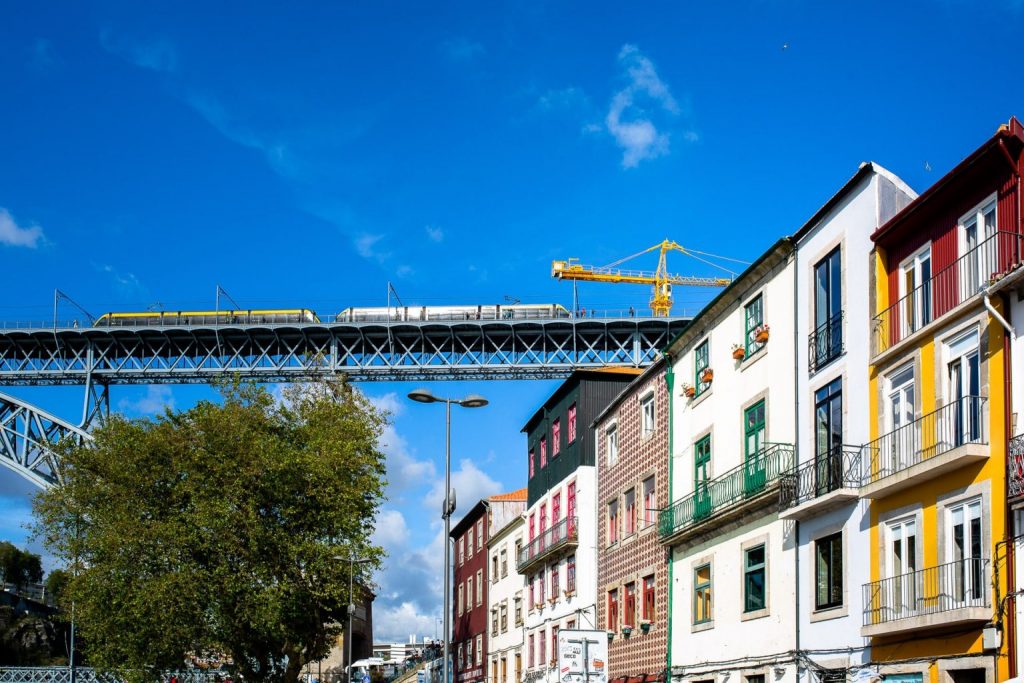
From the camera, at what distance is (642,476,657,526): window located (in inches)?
1475

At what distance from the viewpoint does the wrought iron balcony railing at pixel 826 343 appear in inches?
1035

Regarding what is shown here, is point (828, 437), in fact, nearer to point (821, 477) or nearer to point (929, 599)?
point (821, 477)

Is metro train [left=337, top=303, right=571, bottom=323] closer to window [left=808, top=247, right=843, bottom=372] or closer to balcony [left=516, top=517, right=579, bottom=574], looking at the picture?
balcony [left=516, top=517, right=579, bottom=574]

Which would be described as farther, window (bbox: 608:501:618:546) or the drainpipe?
window (bbox: 608:501:618:546)

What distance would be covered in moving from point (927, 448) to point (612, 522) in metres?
21.0

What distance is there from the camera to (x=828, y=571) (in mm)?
25984

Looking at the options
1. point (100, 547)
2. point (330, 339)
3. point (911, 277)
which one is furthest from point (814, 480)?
point (330, 339)

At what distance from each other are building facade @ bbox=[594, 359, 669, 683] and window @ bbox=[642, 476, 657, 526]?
28mm

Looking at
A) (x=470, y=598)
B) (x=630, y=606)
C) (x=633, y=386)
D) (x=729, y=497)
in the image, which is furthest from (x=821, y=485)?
(x=470, y=598)

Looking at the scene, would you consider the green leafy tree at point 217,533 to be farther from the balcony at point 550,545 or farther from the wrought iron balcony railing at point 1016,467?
the wrought iron balcony railing at point 1016,467

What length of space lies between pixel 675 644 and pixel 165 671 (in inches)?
936

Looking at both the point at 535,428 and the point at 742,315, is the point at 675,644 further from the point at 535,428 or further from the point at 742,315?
the point at 535,428

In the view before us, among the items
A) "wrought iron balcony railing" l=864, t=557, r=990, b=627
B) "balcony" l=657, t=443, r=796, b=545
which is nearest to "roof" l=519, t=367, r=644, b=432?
"balcony" l=657, t=443, r=796, b=545

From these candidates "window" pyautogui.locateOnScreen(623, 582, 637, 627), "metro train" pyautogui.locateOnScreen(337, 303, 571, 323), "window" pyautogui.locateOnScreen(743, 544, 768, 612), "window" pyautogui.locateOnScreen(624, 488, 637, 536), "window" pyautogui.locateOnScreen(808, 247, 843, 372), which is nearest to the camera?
"window" pyautogui.locateOnScreen(808, 247, 843, 372)
